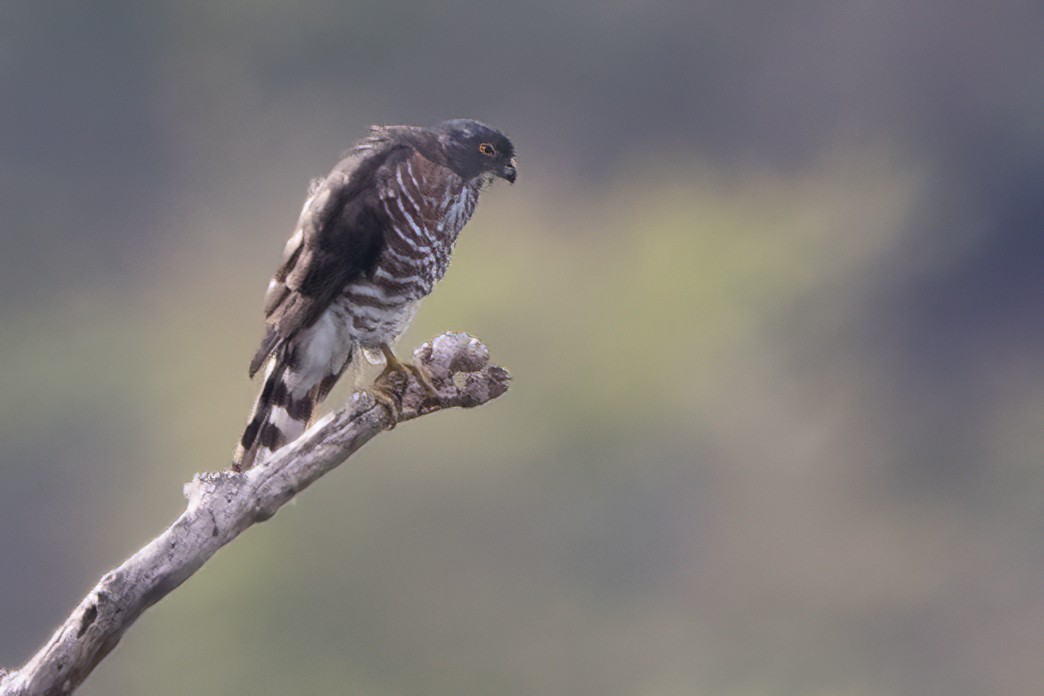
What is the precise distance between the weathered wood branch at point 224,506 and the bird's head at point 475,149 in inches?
21.1

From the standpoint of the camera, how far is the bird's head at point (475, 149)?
3357 mm

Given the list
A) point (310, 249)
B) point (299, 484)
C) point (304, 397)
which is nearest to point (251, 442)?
point (304, 397)

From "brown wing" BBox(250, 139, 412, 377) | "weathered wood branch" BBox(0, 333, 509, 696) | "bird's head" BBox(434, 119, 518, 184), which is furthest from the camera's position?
"bird's head" BBox(434, 119, 518, 184)

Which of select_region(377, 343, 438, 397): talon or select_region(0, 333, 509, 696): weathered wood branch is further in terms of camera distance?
select_region(377, 343, 438, 397): talon

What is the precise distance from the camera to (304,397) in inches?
139

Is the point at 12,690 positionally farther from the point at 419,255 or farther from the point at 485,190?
the point at 485,190

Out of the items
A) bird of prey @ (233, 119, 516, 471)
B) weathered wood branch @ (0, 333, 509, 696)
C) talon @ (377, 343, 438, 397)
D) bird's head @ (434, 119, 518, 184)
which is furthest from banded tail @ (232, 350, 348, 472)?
bird's head @ (434, 119, 518, 184)

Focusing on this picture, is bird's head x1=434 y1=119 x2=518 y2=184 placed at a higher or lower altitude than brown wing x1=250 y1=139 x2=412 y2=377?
higher

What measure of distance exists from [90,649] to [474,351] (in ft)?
4.53

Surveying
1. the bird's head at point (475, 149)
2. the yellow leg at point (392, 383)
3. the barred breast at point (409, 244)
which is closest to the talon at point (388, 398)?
the yellow leg at point (392, 383)

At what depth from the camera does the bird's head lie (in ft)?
11.0

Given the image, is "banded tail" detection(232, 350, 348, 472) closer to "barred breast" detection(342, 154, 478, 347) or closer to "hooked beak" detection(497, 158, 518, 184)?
"barred breast" detection(342, 154, 478, 347)

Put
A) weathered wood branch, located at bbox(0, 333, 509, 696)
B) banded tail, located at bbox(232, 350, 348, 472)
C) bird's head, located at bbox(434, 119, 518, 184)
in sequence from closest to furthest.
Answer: weathered wood branch, located at bbox(0, 333, 509, 696) < bird's head, located at bbox(434, 119, 518, 184) < banded tail, located at bbox(232, 350, 348, 472)

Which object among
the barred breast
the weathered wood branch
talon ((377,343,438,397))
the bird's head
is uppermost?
the bird's head
